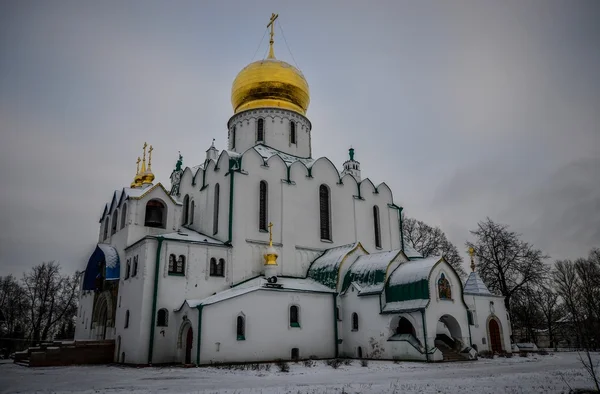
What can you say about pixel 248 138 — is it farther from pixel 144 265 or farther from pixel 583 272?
pixel 583 272

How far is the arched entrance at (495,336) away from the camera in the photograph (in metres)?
23.2

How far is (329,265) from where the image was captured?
74.9 feet

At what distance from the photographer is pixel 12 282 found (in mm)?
41875

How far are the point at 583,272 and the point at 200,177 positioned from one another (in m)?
29.4

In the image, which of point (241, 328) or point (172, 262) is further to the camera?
point (172, 262)

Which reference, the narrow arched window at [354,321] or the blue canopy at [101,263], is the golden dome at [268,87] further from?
the narrow arched window at [354,321]

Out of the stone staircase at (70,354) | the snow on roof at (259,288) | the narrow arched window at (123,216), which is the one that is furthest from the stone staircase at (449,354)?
the narrow arched window at (123,216)

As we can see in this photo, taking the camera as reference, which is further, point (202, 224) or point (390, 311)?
point (202, 224)

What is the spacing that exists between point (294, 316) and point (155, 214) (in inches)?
343

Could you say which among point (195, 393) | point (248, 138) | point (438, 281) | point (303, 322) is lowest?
point (195, 393)

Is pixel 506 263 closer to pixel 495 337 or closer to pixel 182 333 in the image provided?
pixel 495 337

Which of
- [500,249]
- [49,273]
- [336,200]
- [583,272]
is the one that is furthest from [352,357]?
[49,273]

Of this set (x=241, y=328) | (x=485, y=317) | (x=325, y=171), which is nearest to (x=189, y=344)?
(x=241, y=328)

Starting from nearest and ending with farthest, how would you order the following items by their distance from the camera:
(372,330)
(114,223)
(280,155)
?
(372,330), (114,223), (280,155)
